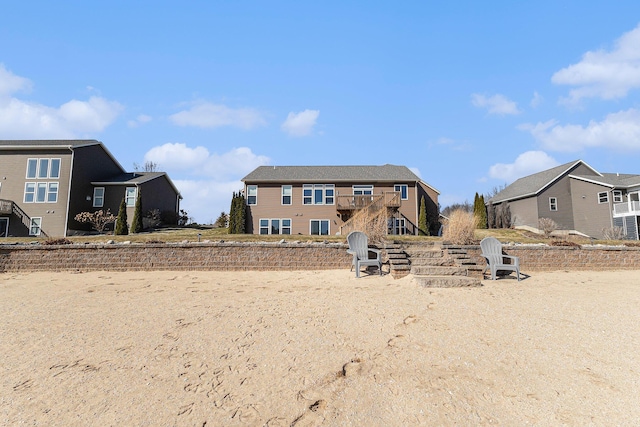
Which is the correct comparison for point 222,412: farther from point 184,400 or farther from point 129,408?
point 129,408

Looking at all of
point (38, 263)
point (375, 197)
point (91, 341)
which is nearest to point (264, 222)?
point (375, 197)

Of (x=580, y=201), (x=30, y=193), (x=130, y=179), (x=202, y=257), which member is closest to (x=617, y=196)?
(x=580, y=201)

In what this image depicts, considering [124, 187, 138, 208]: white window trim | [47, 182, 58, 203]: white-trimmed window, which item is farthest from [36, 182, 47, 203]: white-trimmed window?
[124, 187, 138, 208]: white window trim

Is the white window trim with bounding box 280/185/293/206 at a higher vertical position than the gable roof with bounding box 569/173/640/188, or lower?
lower

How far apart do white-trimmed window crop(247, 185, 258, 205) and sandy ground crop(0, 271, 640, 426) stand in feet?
60.2

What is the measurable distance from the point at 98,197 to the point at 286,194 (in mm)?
14809

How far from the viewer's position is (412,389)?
3514 mm

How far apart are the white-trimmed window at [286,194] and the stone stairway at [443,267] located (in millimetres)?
16146

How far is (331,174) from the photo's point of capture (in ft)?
87.5

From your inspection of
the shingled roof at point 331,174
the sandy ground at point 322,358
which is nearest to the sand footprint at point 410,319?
the sandy ground at point 322,358

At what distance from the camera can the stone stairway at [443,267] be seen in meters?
7.77

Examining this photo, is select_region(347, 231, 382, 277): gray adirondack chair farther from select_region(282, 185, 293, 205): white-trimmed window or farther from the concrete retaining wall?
select_region(282, 185, 293, 205): white-trimmed window

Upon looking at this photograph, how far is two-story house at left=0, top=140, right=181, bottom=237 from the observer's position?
934 inches

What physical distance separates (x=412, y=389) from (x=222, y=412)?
76.0 inches
